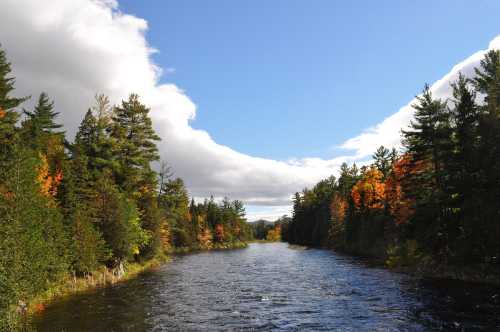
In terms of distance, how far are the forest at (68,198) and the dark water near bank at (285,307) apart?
3.27m

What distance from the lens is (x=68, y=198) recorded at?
106ft

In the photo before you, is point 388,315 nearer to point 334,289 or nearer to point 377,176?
point 334,289

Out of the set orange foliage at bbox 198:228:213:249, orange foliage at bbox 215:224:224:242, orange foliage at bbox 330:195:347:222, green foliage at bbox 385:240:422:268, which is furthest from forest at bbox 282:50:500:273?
orange foliage at bbox 215:224:224:242

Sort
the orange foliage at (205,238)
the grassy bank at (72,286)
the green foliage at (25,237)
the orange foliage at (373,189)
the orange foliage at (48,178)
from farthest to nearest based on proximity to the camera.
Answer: the orange foliage at (205,238), the orange foliage at (373,189), the orange foliage at (48,178), the grassy bank at (72,286), the green foliage at (25,237)

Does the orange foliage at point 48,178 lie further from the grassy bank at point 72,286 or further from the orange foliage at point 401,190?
the orange foliage at point 401,190


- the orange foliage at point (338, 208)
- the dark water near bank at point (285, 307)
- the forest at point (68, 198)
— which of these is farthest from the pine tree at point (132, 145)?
the orange foliage at point (338, 208)

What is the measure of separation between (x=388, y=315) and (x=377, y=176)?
57589 mm

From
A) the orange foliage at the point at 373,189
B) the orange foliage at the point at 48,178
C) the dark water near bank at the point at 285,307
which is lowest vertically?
the dark water near bank at the point at 285,307

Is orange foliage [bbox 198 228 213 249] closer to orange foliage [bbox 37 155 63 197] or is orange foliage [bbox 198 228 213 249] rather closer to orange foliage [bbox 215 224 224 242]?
orange foliage [bbox 215 224 224 242]

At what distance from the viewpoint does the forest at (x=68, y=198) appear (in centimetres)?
2195

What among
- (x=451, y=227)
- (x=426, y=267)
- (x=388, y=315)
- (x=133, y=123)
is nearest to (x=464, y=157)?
(x=451, y=227)

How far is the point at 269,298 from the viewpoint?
1127 inches

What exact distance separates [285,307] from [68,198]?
773 inches

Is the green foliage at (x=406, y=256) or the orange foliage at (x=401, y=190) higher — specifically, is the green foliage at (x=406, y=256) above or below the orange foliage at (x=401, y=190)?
below
